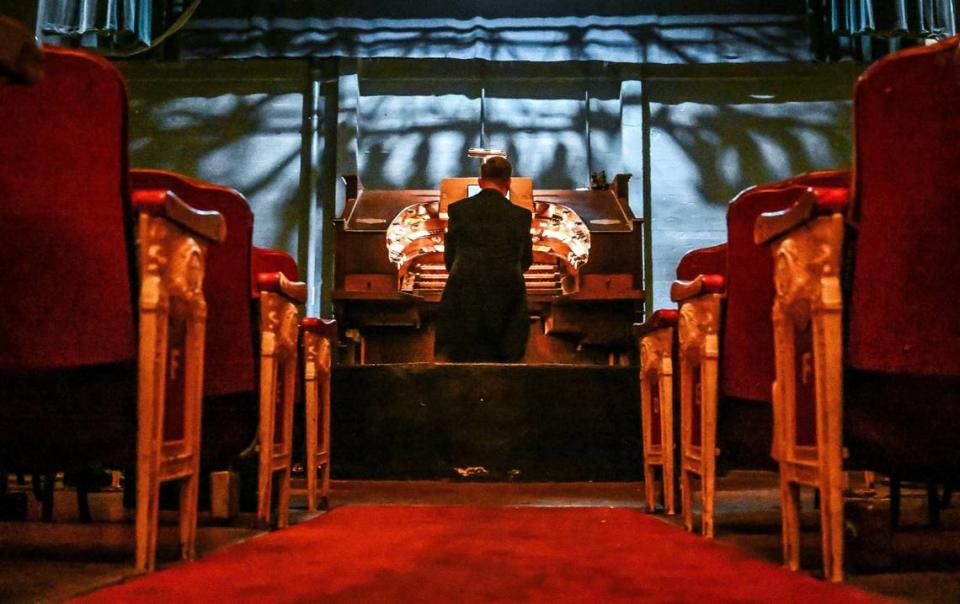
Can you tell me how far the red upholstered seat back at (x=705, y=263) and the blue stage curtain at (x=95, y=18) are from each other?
17.1ft

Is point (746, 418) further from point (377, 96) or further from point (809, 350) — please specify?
point (377, 96)

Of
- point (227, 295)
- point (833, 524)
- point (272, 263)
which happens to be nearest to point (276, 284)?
point (227, 295)

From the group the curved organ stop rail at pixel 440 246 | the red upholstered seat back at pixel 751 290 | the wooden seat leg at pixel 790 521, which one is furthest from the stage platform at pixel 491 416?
the wooden seat leg at pixel 790 521

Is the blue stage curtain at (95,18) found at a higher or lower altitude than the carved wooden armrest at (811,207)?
higher

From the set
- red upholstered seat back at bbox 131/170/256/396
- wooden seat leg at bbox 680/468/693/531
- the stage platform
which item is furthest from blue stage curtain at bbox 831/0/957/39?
red upholstered seat back at bbox 131/170/256/396

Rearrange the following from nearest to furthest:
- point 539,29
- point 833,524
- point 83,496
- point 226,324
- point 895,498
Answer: point 833,524, point 226,324, point 895,498, point 83,496, point 539,29

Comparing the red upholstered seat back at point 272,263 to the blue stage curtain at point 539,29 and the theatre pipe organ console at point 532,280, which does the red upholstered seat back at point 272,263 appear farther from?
the blue stage curtain at point 539,29

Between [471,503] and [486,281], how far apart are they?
1293 mm

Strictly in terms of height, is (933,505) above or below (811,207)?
below

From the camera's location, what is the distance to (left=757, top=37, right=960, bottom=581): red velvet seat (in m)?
1.61

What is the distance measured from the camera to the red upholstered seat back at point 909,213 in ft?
5.24

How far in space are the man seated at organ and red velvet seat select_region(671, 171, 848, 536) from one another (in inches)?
69.8

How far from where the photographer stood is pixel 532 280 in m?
5.89

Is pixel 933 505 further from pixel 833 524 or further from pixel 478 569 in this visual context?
pixel 478 569
